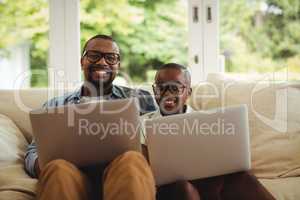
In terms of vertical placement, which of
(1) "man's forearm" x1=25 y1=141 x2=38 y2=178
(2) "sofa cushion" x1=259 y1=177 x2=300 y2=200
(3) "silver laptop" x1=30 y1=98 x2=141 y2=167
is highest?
(3) "silver laptop" x1=30 y1=98 x2=141 y2=167

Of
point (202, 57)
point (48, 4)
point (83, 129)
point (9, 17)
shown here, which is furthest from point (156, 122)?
point (9, 17)

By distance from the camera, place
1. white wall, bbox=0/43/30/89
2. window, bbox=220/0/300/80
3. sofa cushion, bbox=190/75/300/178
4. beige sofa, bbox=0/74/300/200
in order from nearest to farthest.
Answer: beige sofa, bbox=0/74/300/200 < sofa cushion, bbox=190/75/300/178 < window, bbox=220/0/300/80 < white wall, bbox=0/43/30/89

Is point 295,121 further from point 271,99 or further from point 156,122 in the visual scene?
point 156,122

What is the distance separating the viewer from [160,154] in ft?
4.59

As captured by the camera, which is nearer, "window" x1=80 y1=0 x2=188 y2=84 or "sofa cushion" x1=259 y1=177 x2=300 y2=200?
"sofa cushion" x1=259 y1=177 x2=300 y2=200

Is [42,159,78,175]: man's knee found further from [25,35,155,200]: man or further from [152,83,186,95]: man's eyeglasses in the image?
[152,83,186,95]: man's eyeglasses

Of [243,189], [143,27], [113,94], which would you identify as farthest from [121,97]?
[143,27]

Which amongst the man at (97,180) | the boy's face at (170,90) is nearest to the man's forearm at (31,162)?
the man at (97,180)

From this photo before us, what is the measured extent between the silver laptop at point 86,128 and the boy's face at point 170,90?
1.36 feet

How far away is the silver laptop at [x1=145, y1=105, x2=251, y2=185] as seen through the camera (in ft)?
4.54

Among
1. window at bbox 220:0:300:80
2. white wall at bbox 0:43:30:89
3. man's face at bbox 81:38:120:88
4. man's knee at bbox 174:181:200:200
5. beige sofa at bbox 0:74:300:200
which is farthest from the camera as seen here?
white wall at bbox 0:43:30:89

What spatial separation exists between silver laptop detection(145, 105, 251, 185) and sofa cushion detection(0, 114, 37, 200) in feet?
1.52

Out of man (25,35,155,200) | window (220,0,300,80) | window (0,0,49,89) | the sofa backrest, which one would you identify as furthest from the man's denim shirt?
window (220,0,300,80)

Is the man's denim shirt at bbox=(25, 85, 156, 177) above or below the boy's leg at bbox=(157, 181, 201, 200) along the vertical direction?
above
